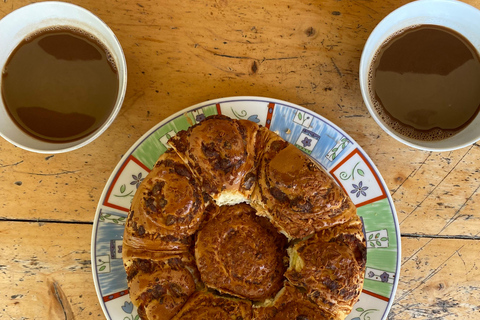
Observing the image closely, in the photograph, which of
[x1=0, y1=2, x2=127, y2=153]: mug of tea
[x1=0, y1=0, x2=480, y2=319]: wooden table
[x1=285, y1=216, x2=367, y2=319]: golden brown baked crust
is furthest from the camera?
[x1=0, y1=0, x2=480, y2=319]: wooden table

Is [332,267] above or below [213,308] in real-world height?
above

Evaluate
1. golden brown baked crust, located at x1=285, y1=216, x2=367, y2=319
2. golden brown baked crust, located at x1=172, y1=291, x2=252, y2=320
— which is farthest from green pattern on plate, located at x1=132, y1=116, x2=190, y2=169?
golden brown baked crust, located at x1=285, y1=216, x2=367, y2=319

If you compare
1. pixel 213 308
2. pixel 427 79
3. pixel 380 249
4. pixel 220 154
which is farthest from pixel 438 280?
pixel 220 154

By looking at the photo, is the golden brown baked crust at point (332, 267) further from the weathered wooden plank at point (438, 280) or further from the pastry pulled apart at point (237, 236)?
the weathered wooden plank at point (438, 280)

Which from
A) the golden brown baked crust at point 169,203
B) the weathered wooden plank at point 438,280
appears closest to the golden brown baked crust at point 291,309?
the golden brown baked crust at point 169,203

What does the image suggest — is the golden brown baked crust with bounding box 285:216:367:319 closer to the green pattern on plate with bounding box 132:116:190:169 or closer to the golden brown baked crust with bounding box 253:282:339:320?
the golden brown baked crust with bounding box 253:282:339:320

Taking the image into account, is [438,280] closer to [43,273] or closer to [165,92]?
[165,92]
